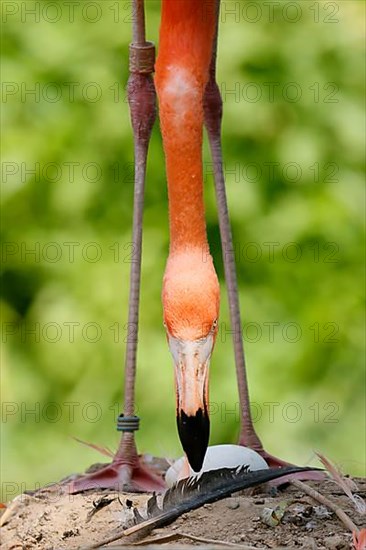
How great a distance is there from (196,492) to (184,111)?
828 millimetres

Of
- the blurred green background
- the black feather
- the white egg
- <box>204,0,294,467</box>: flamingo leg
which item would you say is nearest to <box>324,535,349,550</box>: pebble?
the black feather

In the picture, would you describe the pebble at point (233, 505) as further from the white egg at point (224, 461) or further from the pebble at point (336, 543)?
the pebble at point (336, 543)

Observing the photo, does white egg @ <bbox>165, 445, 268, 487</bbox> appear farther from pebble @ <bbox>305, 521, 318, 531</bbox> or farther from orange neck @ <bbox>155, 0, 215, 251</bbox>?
orange neck @ <bbox>155, 0, 215, 251</bbox>

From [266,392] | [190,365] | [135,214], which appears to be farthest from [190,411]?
[266,392]

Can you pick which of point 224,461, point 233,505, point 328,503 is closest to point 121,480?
point 224,461

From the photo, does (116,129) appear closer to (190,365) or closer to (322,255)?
(322,255)

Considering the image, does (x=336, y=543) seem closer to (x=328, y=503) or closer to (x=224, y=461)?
(x=328, y=503)

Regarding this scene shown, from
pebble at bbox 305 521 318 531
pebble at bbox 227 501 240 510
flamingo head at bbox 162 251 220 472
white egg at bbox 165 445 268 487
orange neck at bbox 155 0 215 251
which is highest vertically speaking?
orange neck at bbox 155 0 215 251

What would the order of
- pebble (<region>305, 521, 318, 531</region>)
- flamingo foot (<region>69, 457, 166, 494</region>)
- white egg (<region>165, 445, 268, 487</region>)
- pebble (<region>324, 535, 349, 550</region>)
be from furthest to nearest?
flamingo foot (<region>69, 457, 166, 494</region>), white egg (<region>165, 445, 268, 487</region>), pebble (<region>305, 521, 318, 531</region>), pebble (<region>324, 535, 349, 550</region>)

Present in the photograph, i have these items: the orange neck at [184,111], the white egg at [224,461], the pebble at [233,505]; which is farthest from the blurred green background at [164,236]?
the orange neck at [184,111]

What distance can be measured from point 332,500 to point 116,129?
2302 mm

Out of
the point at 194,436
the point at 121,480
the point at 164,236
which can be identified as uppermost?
the point at 164,236

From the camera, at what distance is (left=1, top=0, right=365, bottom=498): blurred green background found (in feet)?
15.6

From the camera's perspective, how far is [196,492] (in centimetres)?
272
